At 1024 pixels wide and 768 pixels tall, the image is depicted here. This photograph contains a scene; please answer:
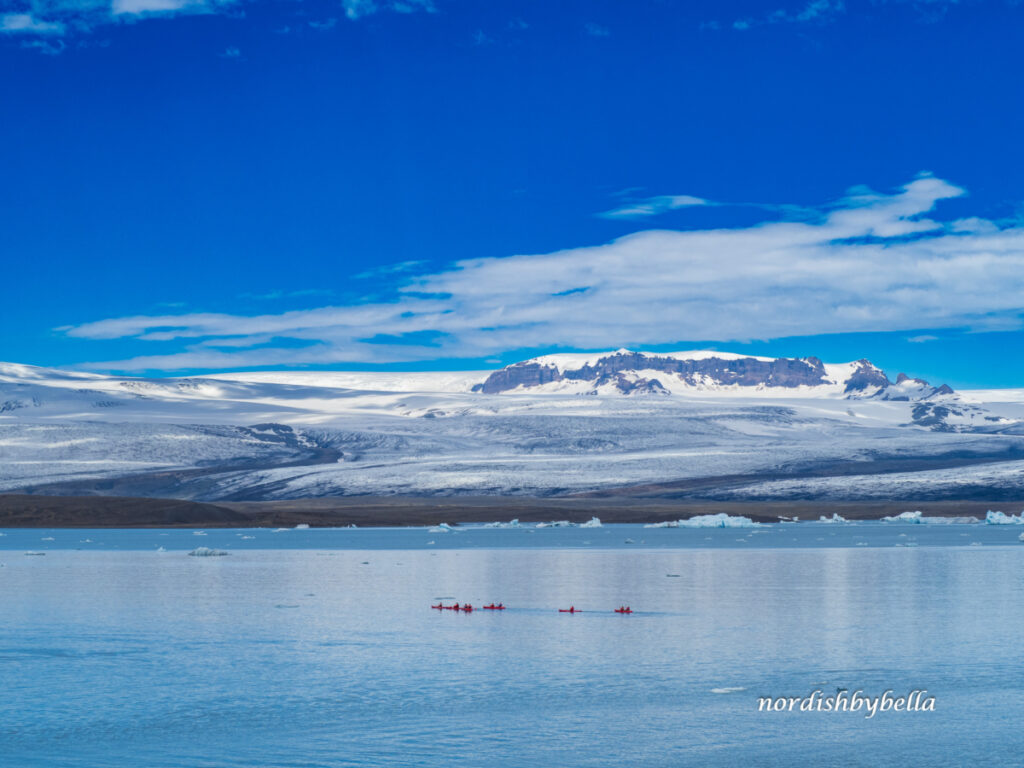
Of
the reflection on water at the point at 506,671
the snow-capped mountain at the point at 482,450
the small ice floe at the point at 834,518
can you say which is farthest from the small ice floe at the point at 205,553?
the snow-capped mountain at the point at 482,450

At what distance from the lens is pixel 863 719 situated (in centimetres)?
1425

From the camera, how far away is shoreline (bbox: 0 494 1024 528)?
8869cm

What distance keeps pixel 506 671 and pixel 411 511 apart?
271 feet

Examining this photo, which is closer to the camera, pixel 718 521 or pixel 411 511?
pixel 718 521

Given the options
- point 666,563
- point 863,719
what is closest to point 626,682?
point 863,719

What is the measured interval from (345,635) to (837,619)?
29.7 ft

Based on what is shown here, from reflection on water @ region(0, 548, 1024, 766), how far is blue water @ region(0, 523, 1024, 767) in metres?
0.06

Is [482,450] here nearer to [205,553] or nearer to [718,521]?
[718,521]

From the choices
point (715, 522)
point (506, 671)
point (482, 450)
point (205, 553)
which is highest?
point (482, 450)

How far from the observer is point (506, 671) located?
17.7 m

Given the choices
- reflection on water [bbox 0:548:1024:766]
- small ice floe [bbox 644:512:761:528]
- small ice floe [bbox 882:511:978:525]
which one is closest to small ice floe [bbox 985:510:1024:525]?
small ice floe [bbox 882:511:978:525]

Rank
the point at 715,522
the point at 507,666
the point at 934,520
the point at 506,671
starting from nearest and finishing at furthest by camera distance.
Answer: the point at 506,671
the point at 507,666
the point at 715,522
the point at 934,520

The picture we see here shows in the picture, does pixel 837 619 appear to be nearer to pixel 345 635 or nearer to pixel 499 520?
pixel 345 635

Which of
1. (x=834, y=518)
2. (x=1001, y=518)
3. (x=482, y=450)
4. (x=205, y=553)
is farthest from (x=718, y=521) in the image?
(x=482, y=450)
